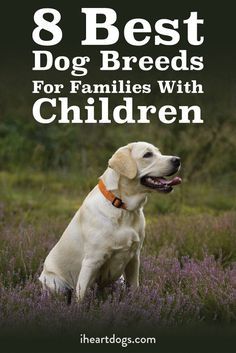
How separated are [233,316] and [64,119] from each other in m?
2.30

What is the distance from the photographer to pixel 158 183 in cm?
507

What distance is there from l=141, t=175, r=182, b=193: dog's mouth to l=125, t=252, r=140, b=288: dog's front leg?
0.58 meters

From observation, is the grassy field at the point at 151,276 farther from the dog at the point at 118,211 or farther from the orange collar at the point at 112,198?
the orange collar at the point at 112,198

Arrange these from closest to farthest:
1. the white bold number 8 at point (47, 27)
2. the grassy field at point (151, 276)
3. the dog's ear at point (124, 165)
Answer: the grassy field at point (151, 276)
the dog's ear at point (124, 165)
the white bold number 8 at point (47, 27)

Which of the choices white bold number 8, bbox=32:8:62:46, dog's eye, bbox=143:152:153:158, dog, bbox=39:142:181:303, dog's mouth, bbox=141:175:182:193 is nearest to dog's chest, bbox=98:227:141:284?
dog, bbox=39:142:181:303

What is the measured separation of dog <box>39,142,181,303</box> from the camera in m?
5.02

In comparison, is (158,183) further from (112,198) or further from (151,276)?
(151,276)

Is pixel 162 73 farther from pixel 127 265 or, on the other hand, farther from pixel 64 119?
pixel 127 265

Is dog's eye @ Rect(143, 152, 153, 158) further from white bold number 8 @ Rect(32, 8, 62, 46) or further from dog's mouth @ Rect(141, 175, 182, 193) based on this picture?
white bold number 8 @ Rect(32, 8, 62, 46)

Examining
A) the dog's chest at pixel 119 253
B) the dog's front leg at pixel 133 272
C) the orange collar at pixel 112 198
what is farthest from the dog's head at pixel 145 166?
the dog's front leg at pixel 133 272

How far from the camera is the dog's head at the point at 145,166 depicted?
16.4 feet

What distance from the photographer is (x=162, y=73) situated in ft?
23.0

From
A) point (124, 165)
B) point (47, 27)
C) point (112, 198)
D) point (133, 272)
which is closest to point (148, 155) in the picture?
point (124, 165)

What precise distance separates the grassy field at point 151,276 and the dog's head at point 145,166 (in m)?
0.77
